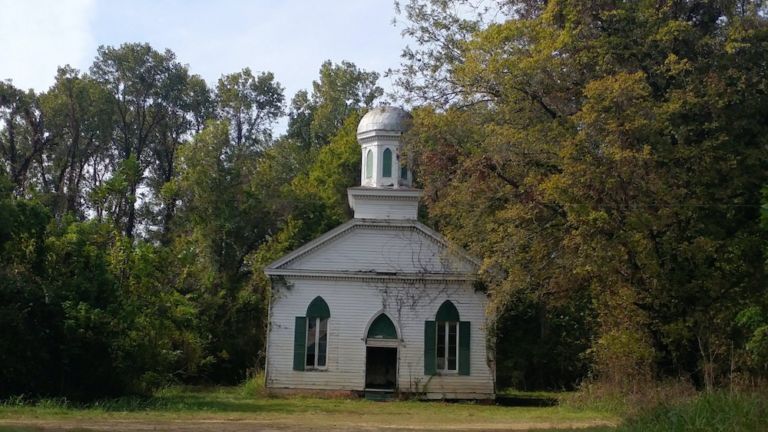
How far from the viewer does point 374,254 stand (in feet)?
93.0

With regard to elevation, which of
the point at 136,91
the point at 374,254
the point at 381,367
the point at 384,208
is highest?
the point at 136,91

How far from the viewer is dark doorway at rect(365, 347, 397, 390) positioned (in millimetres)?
29656

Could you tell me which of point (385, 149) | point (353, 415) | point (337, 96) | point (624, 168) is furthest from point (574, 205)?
point (337, 96)

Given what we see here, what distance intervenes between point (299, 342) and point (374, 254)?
3657 millimetres

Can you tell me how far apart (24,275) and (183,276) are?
12.5 metres

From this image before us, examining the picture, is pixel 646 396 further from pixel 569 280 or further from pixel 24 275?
pixel 24 275

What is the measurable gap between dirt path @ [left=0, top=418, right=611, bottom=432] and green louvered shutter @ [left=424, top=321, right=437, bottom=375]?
890cm

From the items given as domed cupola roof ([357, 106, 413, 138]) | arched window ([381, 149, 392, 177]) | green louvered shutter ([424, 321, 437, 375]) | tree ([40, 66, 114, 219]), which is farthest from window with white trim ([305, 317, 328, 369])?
tree ([40, 66, 114, 219])

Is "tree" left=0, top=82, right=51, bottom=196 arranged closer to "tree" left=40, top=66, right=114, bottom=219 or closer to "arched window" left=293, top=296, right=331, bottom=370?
"tree" left=40, top=66, right=114, bottom=219

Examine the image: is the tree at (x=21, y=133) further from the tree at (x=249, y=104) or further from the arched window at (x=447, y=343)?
the arched window at (x=447, y=343)

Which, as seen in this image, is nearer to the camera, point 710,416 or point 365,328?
point 710,416

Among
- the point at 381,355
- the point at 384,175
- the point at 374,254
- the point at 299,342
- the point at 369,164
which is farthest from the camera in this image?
the point at 369,164

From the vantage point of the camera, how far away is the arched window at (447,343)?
27922 millimetres

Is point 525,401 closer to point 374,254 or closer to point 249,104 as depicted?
point 374,254
